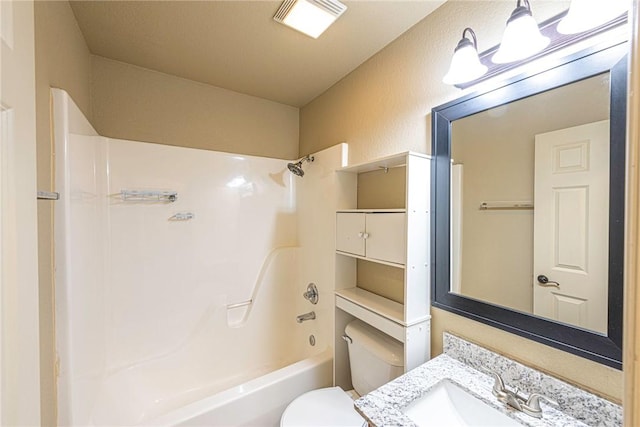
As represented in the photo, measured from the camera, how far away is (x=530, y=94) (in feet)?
2.97

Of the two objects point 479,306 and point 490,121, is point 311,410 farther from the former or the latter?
point 490,121

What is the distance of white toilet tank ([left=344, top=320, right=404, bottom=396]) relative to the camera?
1.21 meters

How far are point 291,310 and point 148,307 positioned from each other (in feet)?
3.43

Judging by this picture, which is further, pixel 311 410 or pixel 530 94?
pixel 311 410

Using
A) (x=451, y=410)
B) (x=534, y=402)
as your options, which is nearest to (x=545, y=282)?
(x=534, y=402)

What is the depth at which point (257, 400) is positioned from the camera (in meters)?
1.35

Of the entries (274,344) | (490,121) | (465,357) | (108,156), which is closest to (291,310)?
(274,344)

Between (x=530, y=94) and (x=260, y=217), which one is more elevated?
(x=530, y=94)

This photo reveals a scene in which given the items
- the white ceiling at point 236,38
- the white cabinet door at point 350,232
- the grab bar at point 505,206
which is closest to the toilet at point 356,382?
the white cabinet door at point 350,232

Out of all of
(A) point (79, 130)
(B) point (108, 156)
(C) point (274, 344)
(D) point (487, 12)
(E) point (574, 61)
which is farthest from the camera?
(C) point (274, 344)

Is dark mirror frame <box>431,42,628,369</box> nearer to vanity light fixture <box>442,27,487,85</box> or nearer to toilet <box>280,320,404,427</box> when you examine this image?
vanity light fixture <box>442,27,487,85</box>

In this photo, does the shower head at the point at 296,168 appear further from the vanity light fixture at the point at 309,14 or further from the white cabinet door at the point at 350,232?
the vanity light fixture at the point at 309,14

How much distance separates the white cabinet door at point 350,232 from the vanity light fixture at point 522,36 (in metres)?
0.87

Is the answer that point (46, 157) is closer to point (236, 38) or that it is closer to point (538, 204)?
point (236, 38)
